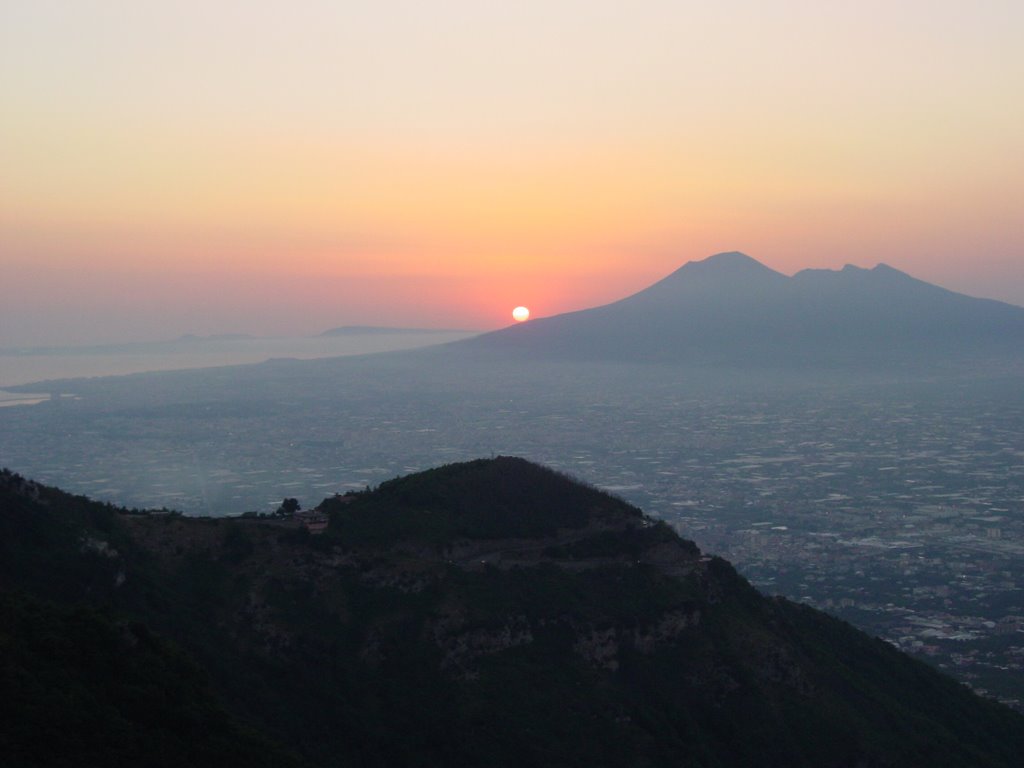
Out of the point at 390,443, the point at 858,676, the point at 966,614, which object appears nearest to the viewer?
the point at 858,676

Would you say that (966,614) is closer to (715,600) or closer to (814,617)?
(814,617)

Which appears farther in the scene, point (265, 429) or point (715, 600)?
point (265, 429)

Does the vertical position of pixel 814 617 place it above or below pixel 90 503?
below

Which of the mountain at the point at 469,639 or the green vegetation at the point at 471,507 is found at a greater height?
the green vegetation at the point at 471,507

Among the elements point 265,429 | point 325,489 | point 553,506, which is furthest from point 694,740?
point 265,429

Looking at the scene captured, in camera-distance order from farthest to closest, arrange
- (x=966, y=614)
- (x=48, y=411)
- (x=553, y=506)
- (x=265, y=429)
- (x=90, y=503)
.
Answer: (x=48, y=411) < (x=265, y=429) < (x=966, y=614) < (x=553, y=506) < (x=90, y=503)

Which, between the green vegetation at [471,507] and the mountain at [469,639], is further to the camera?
the green vegetation at [471,507]

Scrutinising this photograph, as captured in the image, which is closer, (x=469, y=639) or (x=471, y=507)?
(x=469, y=639)

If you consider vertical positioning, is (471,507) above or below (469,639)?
above
